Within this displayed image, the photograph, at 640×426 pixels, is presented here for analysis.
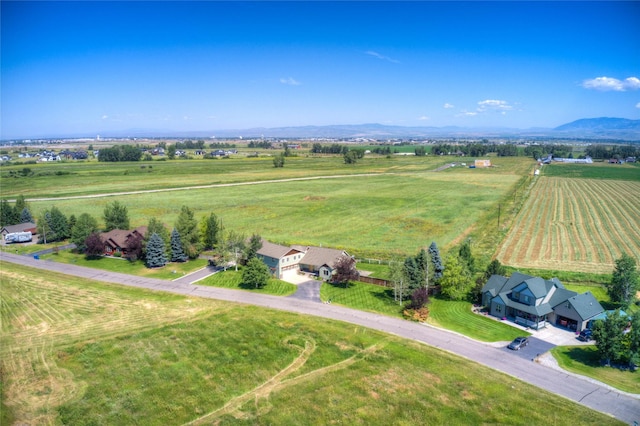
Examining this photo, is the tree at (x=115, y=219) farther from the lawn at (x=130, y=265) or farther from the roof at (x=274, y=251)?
the roof at (x=274, y=251)

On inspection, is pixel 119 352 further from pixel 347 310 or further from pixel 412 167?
pixel 412 167

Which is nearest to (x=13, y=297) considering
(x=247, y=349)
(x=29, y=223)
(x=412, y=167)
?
(x=247, y=349)

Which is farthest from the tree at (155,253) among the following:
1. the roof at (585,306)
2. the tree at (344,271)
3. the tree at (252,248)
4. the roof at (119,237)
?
the roof at (585,306)

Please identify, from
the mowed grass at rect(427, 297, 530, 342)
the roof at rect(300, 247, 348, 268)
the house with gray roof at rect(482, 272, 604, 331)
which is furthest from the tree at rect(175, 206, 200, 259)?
the house with gray roof at rect(482, 272, 604, 331)

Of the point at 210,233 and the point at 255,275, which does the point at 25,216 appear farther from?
the point at 255,275

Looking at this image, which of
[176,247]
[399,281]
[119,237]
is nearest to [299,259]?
[399,281]

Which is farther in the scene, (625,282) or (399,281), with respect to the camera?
(399,281)

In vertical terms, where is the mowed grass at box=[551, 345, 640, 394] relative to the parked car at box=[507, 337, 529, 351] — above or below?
below

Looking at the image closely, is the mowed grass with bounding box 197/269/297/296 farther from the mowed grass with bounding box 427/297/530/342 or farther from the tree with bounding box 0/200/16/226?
the tree with bounding box 0/200/16/226
